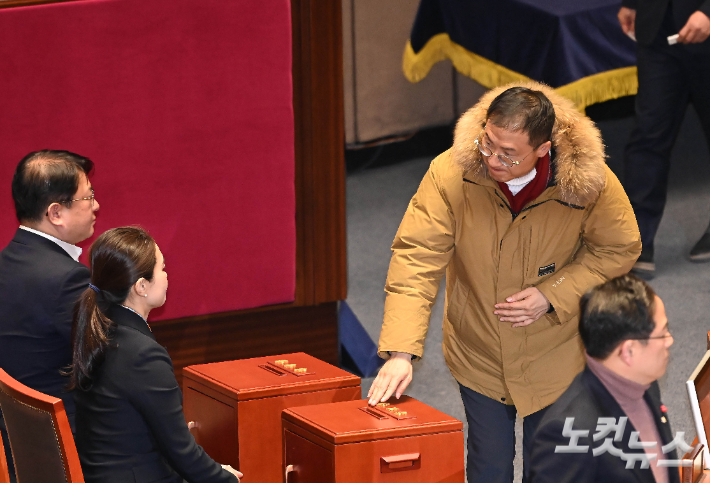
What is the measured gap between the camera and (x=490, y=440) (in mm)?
2844

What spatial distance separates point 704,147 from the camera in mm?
6918

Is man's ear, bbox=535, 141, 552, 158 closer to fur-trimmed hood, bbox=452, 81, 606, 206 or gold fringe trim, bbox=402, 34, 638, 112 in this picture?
fur-trimmed hood, bbox=452, 81, 606, 206

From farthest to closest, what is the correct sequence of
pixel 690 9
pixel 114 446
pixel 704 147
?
pixel 704 147
pixel 690 9
pixel 114 446

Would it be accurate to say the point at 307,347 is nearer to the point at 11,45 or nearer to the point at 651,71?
the point at 11,45

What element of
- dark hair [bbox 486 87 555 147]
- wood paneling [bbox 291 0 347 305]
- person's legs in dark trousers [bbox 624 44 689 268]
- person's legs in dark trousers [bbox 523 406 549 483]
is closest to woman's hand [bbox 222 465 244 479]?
person's legs in dark trousers [bbox 523 406 549 483]

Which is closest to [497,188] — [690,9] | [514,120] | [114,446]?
[514,120]

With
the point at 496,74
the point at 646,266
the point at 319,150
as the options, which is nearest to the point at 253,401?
the point at 319,150

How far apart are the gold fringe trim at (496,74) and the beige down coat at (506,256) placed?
281 centimetres

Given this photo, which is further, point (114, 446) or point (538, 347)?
point (538, 347)

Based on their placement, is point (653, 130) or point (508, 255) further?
point (653, 130)

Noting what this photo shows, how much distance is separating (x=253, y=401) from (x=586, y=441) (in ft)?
3.93

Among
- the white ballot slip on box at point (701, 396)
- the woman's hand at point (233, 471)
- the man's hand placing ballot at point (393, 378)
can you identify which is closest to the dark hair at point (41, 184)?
the woman's hand at point (233, 471)

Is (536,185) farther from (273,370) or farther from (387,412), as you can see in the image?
(273,370)

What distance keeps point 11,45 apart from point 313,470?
5.97ft
